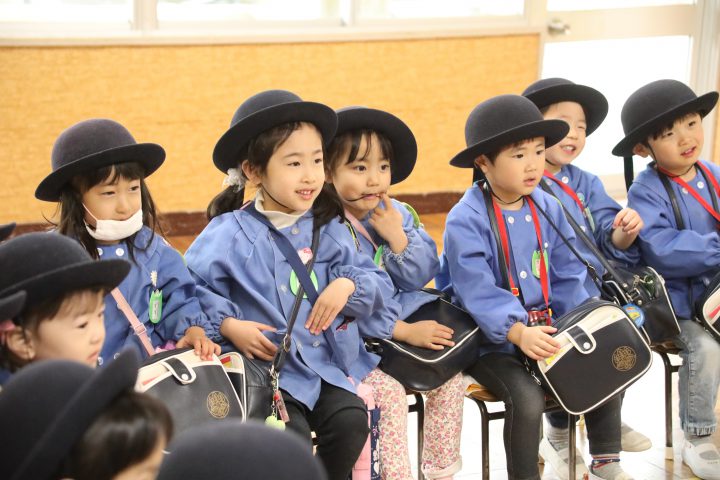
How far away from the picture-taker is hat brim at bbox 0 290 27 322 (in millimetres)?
1884

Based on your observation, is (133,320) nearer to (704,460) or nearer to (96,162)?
(96,162)

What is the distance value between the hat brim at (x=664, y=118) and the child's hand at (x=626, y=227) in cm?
27

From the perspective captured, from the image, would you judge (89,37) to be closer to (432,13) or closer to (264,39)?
(264,39)

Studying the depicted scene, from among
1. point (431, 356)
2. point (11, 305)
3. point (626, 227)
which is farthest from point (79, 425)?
point (626, 227)

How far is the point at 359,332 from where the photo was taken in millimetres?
2998

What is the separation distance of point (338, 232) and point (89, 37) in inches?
145

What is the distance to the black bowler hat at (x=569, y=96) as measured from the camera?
3646 mm

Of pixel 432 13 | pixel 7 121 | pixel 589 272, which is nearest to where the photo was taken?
pixel 589 272

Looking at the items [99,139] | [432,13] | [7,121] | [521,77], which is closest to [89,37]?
[7,121]

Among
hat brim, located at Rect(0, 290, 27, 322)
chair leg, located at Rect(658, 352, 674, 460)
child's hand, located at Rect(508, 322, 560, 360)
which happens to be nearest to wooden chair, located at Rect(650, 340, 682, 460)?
chair leg, located at Rect(658, 352, 674, 460)

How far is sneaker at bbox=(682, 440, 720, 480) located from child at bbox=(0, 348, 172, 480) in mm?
2444

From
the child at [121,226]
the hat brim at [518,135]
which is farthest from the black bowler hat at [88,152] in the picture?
the hat brim at [518,135]

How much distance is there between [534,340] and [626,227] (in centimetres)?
74

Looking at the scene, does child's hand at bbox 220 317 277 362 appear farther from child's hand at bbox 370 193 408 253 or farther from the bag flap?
child's hand at bbox 370 193 408 253
